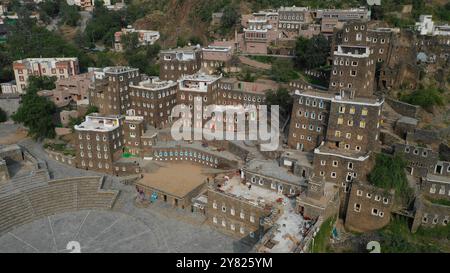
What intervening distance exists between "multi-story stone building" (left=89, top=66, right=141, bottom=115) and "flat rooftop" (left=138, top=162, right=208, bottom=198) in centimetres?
1628

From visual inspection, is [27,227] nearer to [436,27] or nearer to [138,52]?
[138,52]

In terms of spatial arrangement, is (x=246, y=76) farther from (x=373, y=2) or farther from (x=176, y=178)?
(x=373, y=2)

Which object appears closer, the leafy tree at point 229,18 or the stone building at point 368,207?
the stone building at point 368,207

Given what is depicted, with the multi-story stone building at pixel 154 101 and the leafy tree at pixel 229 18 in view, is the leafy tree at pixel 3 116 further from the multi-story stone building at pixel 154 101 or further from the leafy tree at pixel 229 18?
the leafy tree at pixel 229 18

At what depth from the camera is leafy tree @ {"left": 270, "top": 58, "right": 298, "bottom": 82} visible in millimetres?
71000

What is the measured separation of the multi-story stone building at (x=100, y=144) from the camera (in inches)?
2232

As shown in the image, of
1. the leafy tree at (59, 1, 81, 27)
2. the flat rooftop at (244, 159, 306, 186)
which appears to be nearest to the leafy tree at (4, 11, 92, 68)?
the leafy tree at (59, 1, 81, 27)

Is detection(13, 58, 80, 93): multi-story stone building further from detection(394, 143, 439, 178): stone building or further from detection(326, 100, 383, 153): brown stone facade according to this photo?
detection(394, 143, 439, 178): stone building

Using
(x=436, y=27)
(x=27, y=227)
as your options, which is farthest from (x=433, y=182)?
(x=27, y=227)

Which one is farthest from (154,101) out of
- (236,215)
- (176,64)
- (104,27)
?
(104,27)

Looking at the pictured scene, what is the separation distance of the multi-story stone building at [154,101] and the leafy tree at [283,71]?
758 inches

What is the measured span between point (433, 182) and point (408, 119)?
34.9 ft

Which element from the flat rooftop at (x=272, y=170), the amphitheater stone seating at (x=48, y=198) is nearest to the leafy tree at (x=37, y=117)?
the amphitheater stone seating at (x=48, y=198)

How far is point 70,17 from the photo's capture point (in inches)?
5635
